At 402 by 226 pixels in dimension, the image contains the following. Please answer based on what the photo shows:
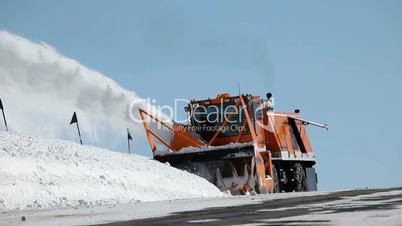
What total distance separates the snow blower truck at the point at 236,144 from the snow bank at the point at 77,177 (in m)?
2.17

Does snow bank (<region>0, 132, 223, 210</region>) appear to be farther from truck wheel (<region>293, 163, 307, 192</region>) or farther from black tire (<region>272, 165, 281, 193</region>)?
truck wheel (<region>293, 163, 307, 192</region>)

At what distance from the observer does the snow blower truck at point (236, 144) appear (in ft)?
75.7

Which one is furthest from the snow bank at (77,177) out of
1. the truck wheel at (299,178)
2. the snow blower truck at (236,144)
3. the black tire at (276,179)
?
the truck wheel at (299,178)

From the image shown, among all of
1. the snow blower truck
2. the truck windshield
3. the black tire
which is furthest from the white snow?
the black tire

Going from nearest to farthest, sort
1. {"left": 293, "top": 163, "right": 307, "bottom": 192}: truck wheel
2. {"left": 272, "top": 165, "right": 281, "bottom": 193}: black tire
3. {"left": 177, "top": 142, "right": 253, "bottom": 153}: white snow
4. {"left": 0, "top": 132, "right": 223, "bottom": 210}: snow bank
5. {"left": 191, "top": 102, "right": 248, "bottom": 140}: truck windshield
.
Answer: {"left": 0, "top": 132, "right": 223, "bottom": 210}: snow bank → {"left": 177, "top": 142, "right": 253, "bottom": 153}: white snow → {"left": 272, "top": 165, "right": 281, "bottom": 193}: black tire → {"left": 191, "top": 102, "right": 248, "bottom": 140}: truck windshield → {"left": 293, "top": 163, "right": 307, "bottom": 192}: truck wheel

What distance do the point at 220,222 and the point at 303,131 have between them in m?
21.8

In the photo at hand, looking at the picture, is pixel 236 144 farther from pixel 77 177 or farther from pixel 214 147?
A: pixel 77 177

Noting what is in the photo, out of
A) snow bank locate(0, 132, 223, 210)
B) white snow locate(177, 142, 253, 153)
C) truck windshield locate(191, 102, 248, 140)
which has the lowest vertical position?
snow bank locate(0, 132, 223, 210)

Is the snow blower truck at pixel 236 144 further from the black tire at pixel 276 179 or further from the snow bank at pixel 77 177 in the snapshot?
the snow bank at pixel 77 177

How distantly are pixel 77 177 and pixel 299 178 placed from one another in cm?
1287

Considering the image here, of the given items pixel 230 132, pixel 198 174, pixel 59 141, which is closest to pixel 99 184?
pixel 59 141

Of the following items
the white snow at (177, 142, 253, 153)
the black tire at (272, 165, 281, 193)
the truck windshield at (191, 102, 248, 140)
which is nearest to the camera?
the white snow at (177, 142, 253, 153)

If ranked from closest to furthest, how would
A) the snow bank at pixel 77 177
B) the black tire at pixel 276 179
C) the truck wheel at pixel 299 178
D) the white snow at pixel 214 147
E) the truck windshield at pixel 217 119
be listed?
1. the snow bank at pixel 77 177
2. the white snow at pixel 214 147
3. the black tire at pixel 276 179
4. the truck windshield at pixel 217 119
5. the truck wheel at pixel 299 178

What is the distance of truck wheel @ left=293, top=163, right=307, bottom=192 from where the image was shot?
1095 inches
